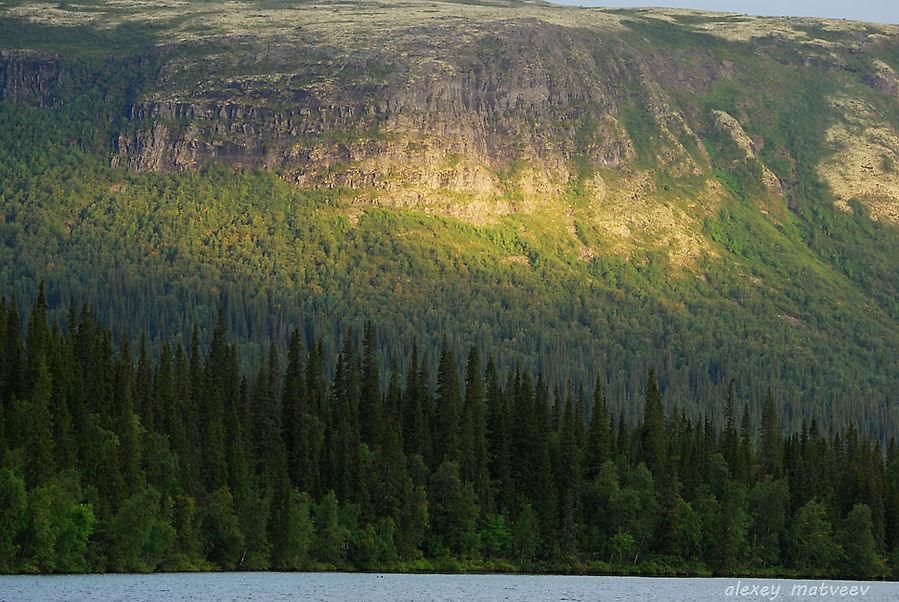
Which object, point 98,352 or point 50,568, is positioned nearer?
point 50,568

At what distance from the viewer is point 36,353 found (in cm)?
18638

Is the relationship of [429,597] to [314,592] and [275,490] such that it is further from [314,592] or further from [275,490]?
[275,490]

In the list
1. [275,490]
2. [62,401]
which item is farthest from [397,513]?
[62,401]

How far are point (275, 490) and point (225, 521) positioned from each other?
14.5m

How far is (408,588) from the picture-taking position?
168875 millimetres

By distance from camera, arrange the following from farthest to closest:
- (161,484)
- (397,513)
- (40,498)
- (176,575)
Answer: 1. (397,513)
2. (161,484)
3. (176,575)
4. (40,498)

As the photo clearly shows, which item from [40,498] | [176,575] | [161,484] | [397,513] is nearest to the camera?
[40,498]

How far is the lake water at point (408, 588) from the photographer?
14938cm

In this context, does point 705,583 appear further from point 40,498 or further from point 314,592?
point 40,498

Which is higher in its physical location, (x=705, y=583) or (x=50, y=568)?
(x=50, y=568)

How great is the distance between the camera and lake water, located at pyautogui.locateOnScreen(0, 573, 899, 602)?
490ft

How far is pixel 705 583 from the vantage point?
627ft

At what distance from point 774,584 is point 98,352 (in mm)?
73470

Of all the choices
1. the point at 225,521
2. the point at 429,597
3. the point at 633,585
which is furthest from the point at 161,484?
the point at 633,585
